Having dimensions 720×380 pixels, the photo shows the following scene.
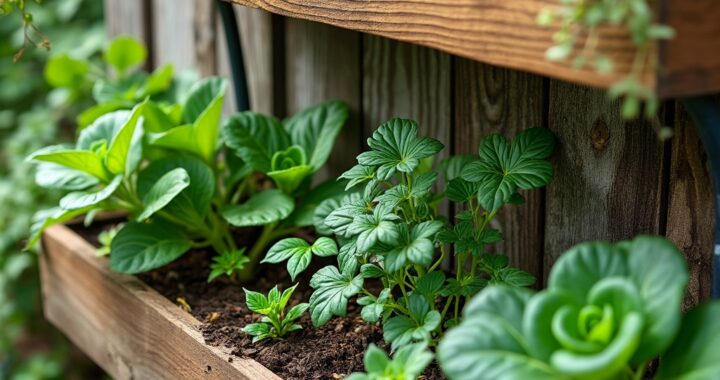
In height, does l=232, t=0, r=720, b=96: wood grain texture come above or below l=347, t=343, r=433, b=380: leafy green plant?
above

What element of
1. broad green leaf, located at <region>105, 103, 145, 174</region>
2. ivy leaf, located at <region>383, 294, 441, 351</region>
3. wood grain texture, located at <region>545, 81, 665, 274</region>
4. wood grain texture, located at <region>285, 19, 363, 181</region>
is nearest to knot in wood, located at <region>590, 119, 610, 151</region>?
wood grain texture, located at <region>545, 81, 665, 274</region>

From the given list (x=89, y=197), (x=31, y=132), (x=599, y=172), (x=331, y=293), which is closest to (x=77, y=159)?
(x=89, y=197)

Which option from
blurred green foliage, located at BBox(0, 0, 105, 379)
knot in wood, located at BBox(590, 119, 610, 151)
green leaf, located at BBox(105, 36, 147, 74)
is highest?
knot in wood, located at BBox(590, 119, 610, 151)

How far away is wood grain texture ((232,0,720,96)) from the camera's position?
0.77m

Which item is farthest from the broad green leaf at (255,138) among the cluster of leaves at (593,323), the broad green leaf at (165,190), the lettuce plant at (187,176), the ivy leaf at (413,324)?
the cluster of leaves at (593,323)

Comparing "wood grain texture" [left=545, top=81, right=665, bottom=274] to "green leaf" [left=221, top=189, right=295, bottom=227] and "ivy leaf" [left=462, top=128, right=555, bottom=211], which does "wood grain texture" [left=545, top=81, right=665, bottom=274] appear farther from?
"green leaf" [left=221, top=189, right=295, bottom=227]

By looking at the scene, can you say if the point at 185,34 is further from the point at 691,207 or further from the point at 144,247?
the point at 691,207

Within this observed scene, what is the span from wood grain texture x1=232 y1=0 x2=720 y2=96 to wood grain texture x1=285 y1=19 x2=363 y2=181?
486 mm

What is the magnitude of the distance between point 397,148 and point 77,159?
1.87 ft

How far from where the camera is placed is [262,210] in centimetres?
151

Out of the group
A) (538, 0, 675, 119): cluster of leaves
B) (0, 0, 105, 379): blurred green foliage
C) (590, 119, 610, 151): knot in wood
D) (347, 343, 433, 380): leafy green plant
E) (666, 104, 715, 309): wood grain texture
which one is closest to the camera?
(538, 0, 675, 119): cluster of leaves

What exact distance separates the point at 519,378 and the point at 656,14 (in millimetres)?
332

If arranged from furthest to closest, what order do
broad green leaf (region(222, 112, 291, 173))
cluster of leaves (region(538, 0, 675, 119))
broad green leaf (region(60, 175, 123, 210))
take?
broad green leaf (region(222, 112, 291, 173)), broad green leaf (region(60, 175, 123, 210)), cluster of leaves (region(538, 0, 675, 119))

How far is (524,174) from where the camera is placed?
3.85 ft
